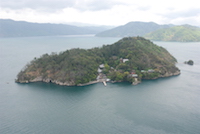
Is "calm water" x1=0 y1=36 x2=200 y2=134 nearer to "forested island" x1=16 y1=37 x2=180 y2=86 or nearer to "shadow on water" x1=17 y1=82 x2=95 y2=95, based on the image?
"shadow on water" x1=17 y1=82 x2=95 y2=95

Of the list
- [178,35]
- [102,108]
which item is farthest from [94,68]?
[178,35]

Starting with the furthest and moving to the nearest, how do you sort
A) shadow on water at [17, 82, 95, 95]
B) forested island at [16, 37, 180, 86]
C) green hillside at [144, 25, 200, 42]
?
green hillside at [144, 25, 200, 42]
forested island at [16, 37, 180, 86]
shadow on water at [17, 82, 95, 95]

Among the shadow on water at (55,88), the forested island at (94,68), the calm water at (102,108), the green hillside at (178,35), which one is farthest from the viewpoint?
the green hillside at (178,35)

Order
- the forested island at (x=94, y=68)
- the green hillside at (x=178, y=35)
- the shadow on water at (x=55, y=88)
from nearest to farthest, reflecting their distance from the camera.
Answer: the shadow on water at (x=55, y=88) < the forested island at (x=94, y=68) < the green hillside at (x=178, y=35)

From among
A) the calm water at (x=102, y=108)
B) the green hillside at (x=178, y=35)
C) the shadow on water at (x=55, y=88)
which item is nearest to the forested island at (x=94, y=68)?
the shadow on water at (x=55, y=88)

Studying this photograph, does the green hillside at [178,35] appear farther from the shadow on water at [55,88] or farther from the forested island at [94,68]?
the shadow on water at [55,88]

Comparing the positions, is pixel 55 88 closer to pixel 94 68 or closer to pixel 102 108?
pixel 94 68

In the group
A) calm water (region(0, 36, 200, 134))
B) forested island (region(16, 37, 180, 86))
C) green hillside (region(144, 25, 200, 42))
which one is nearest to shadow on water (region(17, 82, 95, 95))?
calm water (region(0, 36, 200, 134))

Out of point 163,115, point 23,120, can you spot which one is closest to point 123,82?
point 163,115
